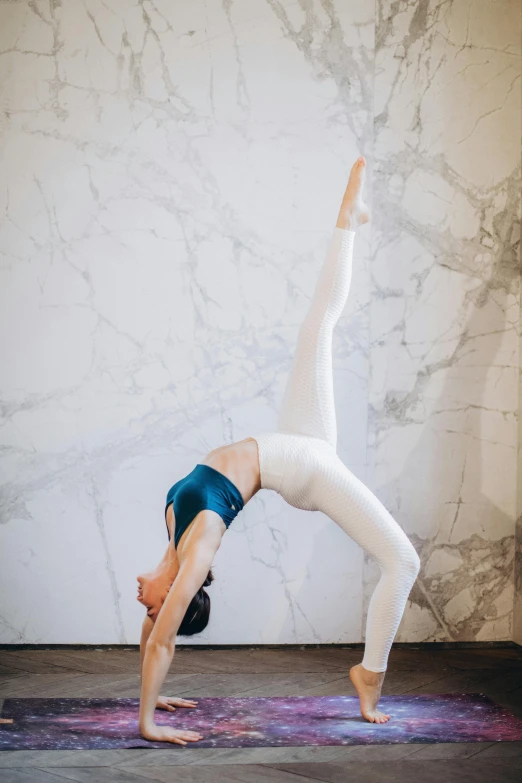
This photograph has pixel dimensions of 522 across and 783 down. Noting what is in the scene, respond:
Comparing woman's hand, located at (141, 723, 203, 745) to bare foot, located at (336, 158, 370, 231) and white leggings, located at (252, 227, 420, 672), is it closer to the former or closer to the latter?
white leggings, located at (252, 227, 420, 672)

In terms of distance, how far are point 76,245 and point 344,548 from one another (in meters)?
1.66

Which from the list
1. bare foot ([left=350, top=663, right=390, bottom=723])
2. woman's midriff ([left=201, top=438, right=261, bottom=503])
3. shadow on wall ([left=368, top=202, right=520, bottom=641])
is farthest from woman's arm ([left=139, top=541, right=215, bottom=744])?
shadow on wall ([left=368, top=202, right=520, bottom=641])

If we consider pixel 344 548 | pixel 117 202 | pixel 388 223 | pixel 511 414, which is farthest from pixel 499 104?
pixel 344 548

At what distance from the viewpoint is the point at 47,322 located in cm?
363

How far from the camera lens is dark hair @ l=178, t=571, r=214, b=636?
2.74 metres

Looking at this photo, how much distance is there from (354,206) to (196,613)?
1398 millimetres

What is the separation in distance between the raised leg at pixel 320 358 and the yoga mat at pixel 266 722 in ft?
2.79

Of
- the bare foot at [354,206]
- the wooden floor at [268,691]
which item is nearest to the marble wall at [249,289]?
the wooden floor at [268,691]

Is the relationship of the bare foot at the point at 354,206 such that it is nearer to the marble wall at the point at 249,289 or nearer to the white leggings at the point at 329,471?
the white leggings at the point at 329,471

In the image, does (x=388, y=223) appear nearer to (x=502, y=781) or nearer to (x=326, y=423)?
(x=326, y=423)

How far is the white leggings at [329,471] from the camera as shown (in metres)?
2.76

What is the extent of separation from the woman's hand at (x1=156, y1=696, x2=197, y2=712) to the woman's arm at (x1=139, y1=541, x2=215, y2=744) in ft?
0.94

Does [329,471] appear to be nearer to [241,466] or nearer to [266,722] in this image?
[241,466]

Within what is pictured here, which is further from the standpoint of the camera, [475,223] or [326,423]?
[475,223]
